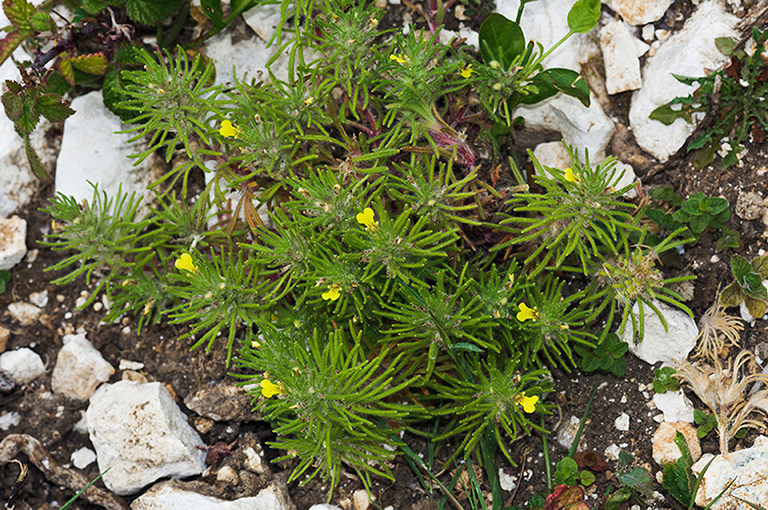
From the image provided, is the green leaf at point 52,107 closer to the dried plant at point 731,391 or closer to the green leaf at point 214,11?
the green leaf at point 214,11

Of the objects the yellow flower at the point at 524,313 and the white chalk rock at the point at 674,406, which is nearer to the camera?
the yellow flower at the point at 524,313

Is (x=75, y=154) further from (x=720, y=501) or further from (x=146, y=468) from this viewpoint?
(x=720, y=501)

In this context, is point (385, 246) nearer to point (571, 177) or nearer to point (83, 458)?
point (571, 177)

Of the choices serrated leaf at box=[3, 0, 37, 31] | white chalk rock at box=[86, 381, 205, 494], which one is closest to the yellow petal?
white chalk rock at box=[86, 381, 205, 494]

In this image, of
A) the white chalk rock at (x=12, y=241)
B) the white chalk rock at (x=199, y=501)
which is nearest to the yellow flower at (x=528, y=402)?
the white chalk rock at (x=199, y=501)

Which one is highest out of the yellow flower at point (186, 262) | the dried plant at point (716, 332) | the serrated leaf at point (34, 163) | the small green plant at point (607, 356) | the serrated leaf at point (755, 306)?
the serrated leaf at point (34, 163)

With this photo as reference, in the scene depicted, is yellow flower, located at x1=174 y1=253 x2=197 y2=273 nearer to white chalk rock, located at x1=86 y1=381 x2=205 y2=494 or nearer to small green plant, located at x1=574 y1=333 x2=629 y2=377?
white chalk rock, located at x1=86 y1=381 x2=205 y2=494

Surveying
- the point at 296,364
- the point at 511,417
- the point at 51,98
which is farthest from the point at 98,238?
the point at 511,417
